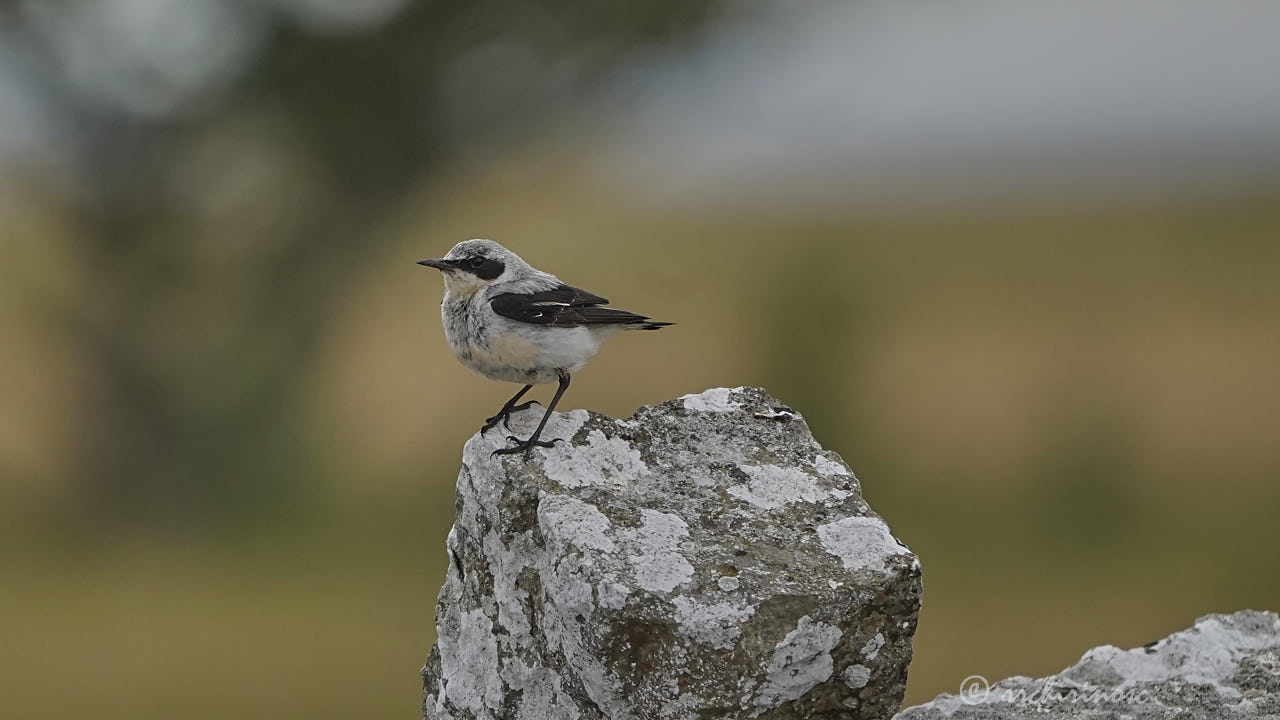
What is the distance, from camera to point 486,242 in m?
5.08

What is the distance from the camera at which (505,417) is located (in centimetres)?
491

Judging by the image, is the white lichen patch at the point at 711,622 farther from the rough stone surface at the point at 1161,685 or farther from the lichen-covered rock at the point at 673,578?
the rough stone surface at the point at 1161,685

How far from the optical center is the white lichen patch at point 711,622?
12.7 ft

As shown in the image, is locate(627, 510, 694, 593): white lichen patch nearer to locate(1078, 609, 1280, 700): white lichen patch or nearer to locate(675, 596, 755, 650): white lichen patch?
locate(675, 596, 755, 650): white lichen patch

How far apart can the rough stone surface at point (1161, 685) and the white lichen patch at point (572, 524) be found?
5.46ft

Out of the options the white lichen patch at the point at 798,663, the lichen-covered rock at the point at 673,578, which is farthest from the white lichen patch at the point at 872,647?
the white lichen patch at the point at 798,663

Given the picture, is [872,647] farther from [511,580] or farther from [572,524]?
[511,580]

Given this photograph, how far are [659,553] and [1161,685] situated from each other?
2382 mm

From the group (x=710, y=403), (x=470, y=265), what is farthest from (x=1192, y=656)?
(x=470, y=265)

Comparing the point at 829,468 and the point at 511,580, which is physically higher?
the point at 829,468

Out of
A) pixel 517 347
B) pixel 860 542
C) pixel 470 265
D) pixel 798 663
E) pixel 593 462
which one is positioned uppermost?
pixel 470 265

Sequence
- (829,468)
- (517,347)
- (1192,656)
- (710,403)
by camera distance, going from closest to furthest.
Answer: (829,468)
(517,347)
(710,403)
(1192,656)

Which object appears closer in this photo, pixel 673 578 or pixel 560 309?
pixel 673 578

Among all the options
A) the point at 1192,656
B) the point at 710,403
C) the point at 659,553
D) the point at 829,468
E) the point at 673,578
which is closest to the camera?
the point at 673,578
